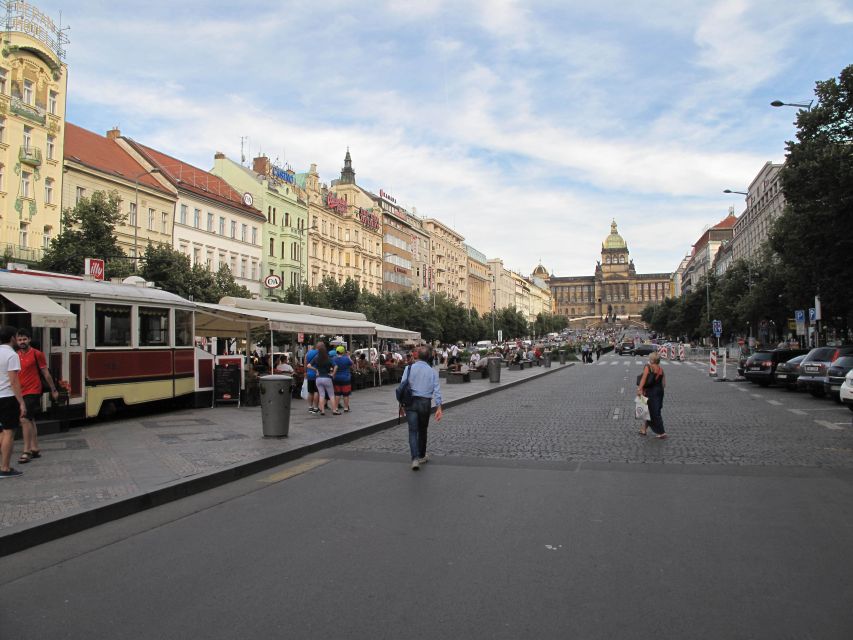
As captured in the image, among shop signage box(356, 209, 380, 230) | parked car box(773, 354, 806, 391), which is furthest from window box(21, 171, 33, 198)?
shop signage box(356, 209, 380, 230)

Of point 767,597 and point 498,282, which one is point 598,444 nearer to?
point 767,597

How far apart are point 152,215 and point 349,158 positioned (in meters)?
49.3

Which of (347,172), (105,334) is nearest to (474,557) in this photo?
(105,334)

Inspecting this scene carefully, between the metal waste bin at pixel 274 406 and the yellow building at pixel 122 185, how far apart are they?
3241 cm

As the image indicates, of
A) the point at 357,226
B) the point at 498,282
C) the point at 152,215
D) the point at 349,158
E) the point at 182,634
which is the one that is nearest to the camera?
the point at 182,634

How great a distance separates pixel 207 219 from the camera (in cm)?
5569

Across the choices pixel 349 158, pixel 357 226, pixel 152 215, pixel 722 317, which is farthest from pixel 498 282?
pixel 152 215

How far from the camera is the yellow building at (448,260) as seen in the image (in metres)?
116

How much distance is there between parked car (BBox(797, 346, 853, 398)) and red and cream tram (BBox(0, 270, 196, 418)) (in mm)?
17582

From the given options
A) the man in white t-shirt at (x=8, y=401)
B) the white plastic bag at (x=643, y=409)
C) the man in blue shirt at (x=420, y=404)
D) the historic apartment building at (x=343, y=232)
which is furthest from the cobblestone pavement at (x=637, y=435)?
the historic apartment building at (x=343, y=232)

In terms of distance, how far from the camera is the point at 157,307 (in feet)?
52.2

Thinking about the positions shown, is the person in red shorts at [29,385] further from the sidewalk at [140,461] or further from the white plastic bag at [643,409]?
the white plastic bag at [643,409]

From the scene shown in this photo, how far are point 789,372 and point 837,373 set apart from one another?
671 centimetres

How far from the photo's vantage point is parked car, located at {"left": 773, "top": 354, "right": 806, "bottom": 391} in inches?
986
